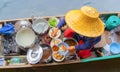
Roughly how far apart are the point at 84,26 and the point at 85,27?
1 centimetres

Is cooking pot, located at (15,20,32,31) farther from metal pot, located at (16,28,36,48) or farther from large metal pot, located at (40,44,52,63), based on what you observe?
large metal pot, located at (40,44,52,63)

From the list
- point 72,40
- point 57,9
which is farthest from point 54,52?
point 57,9

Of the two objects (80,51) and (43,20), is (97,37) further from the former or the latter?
(43,20)

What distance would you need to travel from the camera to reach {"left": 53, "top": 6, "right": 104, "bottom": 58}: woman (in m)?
2.24

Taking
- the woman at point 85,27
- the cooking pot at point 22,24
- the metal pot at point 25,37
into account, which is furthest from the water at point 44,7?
the woman at point 85,27

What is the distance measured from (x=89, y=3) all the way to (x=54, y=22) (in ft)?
1.61

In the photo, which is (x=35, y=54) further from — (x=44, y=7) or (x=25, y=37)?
(x=44, y=7)

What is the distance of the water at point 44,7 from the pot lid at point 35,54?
1.71 ft

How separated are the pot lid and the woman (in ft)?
0.74

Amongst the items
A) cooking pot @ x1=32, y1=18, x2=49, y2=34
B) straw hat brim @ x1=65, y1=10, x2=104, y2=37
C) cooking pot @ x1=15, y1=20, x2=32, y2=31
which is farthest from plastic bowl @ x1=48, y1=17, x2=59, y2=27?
straw hat brim @ x1=65, y1=10, x2=104, y2=37

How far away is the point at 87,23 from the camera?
2.27 meters

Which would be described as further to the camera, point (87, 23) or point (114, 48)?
point (114, 48)

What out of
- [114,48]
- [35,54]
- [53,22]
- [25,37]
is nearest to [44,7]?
[53,22]

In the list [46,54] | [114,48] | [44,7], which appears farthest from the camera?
[44,7]
